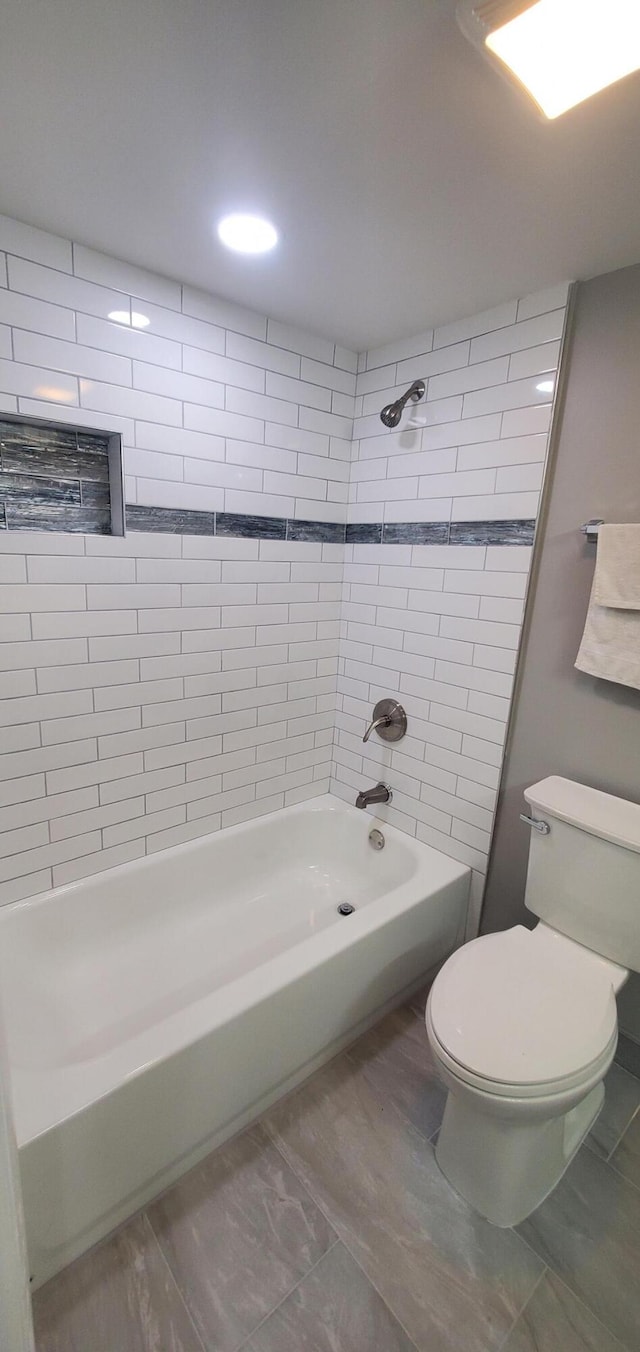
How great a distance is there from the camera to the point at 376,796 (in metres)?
2.11

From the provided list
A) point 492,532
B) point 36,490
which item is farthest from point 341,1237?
point 36,490

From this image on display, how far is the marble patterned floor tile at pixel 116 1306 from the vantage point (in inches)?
39.1

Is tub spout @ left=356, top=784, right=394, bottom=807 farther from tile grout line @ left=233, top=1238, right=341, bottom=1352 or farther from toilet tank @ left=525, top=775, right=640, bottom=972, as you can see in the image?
tile grout line @ left=233, top=1238, right=341, bottom=1352

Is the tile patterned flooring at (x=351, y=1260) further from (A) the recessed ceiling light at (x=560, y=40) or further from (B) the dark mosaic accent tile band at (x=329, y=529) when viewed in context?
(A) the recessed ceiling light at (x=560, y=40)

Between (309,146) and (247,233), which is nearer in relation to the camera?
(309,146)

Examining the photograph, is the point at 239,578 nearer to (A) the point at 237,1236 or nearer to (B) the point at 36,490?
(B) the point at 36,490

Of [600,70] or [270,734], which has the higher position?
[600,70]

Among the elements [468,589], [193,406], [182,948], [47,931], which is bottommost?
[182,948]

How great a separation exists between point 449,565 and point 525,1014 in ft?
4.40

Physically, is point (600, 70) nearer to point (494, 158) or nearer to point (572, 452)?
point (494, 158)

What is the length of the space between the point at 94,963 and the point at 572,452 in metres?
2.20

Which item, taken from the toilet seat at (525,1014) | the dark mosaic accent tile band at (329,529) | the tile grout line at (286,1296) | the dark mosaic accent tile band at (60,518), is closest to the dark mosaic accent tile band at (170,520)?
the dark mosaic accent tile band at (329,529)

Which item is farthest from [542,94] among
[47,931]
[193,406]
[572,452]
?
[47,931]

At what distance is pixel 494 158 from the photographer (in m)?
0.98
